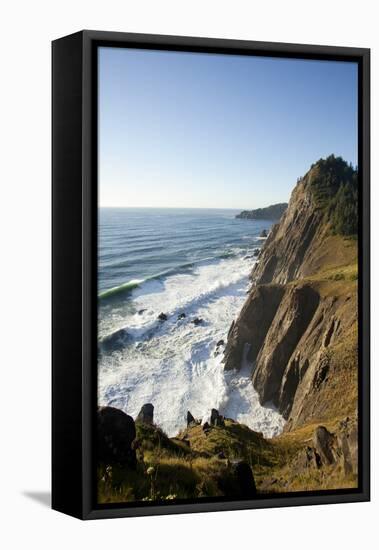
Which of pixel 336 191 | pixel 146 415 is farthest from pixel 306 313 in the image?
pixel 146 415

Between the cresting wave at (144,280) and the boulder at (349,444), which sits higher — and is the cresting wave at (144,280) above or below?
above

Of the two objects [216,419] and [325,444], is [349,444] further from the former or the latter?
[216,419]

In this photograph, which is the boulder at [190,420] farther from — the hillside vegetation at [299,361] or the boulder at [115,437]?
the boulder at [115,437]

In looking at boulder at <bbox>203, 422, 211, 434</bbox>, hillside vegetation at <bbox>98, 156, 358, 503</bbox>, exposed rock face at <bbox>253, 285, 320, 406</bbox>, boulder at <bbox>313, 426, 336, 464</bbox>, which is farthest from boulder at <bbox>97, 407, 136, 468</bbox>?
boulder at <bbox>313, 426, 336, 464</bbox>

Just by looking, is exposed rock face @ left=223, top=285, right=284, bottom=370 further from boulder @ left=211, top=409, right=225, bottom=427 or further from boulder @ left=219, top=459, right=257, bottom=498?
boulder @ left=219, top=459, right=257, bottom=498

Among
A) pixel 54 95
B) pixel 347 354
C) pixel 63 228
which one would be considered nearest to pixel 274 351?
pixel 347 354

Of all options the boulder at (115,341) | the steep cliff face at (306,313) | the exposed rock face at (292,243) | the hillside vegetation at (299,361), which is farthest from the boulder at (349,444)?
the boulder at (115,341)
